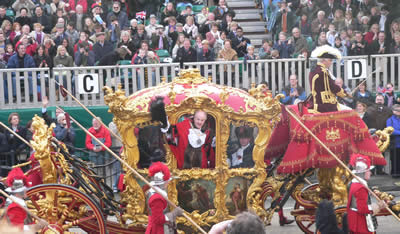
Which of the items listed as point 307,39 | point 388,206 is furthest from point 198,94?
point 307,39

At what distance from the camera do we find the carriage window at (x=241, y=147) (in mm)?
11797

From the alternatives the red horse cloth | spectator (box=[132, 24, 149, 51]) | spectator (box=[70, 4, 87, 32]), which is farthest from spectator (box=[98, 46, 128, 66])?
the red horse cloth

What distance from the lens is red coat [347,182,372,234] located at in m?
11.2

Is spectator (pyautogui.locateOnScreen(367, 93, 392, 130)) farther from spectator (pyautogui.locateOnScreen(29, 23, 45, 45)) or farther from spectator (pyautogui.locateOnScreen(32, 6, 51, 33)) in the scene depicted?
spectator (pyautogui.locateOnScreen(32, 6, 51, 33))

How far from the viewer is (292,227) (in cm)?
1441

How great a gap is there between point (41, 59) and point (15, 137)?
109 inches

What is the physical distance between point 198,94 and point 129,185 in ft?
4.67

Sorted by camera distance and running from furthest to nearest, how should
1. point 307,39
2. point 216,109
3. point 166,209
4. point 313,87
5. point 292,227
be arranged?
1. point 307,39
2. point 292,227
3. point 313,87
4. point 216,109
5. point 166,209

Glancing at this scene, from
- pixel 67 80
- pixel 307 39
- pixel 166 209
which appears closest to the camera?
pixel 166 209

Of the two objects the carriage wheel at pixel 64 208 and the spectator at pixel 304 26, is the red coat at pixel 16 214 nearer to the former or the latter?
the carriage wheel at pixel 64 208

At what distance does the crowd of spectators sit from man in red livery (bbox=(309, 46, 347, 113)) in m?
6.87

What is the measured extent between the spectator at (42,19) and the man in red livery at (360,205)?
437 inches

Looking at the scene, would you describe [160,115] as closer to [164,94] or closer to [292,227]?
[164,94]

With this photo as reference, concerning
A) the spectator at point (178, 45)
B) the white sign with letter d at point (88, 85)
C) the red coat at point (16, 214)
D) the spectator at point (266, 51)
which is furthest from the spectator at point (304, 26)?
the red coat at point (16, 214)
